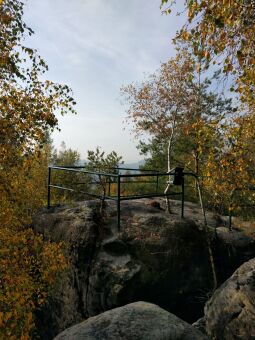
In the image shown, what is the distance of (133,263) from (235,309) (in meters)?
2.50

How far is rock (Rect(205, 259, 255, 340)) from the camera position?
618 cm

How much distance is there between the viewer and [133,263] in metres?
→ 7.96

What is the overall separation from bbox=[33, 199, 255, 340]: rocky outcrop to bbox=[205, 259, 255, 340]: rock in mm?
1280

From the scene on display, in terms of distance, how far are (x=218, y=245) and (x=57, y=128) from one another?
216 inches

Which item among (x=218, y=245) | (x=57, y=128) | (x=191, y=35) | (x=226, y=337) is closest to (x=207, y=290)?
(x=218, y=245)

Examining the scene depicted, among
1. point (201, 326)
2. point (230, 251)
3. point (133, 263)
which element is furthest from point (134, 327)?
point (230, 251)

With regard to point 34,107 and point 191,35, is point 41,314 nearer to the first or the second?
point 34,107

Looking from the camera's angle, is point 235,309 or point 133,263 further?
point 133,263

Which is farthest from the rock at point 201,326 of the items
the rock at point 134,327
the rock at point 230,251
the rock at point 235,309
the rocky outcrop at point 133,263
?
the rock at point 134,327

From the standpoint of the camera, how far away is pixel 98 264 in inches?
319

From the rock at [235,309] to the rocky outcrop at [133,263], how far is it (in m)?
1.28

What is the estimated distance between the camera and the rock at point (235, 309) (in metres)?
6.18

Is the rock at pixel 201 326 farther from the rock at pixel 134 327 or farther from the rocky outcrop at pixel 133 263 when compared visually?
the rock at pixel 134 327

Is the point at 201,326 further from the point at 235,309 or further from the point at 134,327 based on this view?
the point at 134,327
